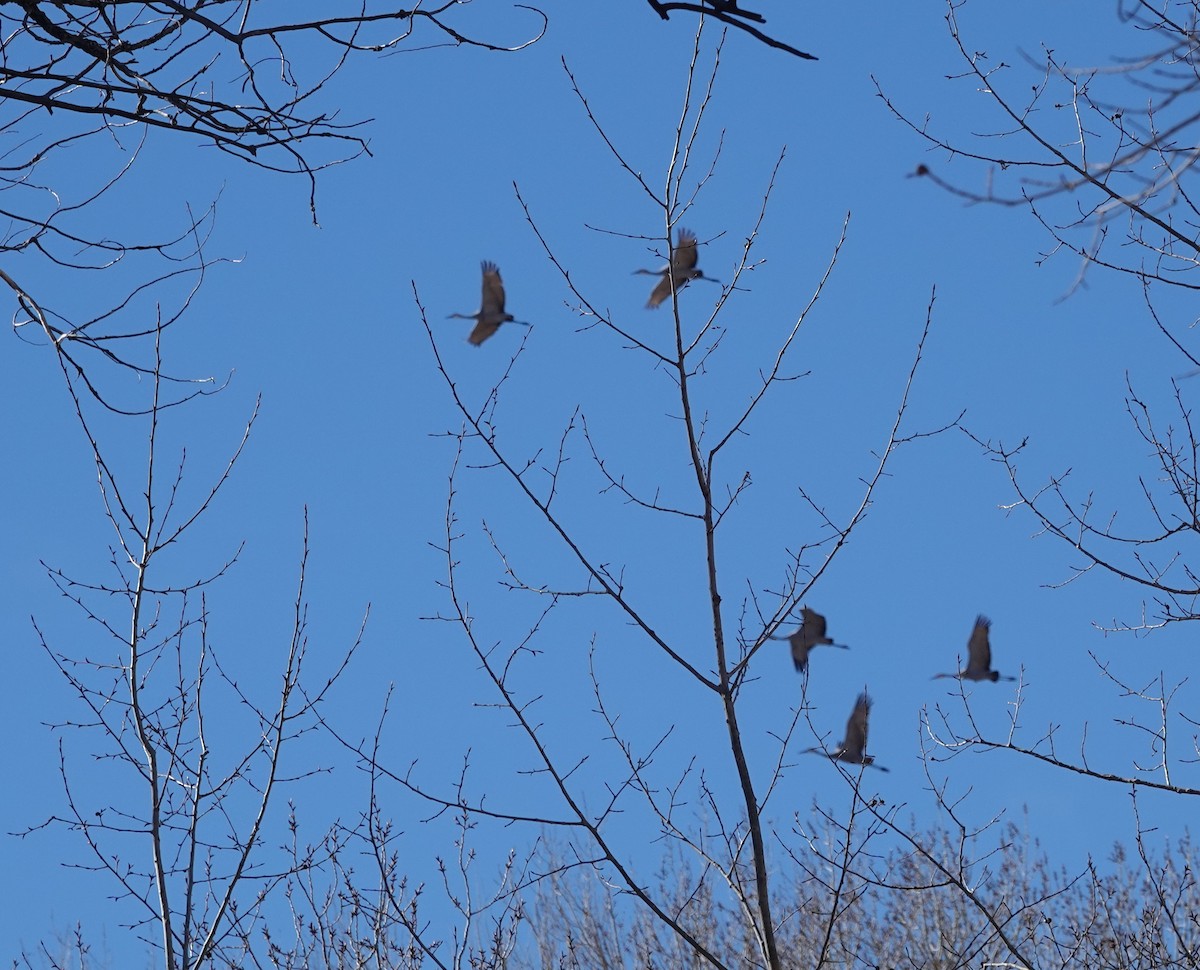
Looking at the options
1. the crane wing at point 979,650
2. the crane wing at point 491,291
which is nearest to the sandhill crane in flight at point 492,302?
the crane wing at point 491,291

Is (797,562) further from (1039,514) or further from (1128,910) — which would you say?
(1128,910)

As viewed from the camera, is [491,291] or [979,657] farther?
[491,291]

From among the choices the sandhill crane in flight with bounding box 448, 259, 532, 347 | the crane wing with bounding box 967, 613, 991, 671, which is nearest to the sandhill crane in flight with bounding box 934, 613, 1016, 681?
the crane wing with bounding box 967, 613, 991, 671

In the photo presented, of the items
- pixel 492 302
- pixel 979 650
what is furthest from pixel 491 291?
pixel 979 650

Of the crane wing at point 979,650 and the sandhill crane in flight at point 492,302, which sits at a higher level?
the sandhill crane in flight at point 492,302

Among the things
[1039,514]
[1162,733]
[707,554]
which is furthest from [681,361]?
[1162,733]

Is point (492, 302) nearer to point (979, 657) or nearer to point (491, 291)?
point (491, 291)

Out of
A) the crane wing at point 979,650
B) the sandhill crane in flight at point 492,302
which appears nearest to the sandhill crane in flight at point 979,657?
the crane wing at point 979,650

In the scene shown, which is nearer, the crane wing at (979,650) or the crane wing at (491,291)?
the crane wing at (979,650)

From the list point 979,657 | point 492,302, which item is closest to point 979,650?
point 979,657

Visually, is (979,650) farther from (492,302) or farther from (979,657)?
(492,302)

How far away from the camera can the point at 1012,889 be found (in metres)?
16.3

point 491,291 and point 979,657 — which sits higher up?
point 491,291

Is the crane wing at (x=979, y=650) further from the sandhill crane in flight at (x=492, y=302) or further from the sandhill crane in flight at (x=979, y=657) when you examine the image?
the sandhill crane in flight at (x=492, y=302)
